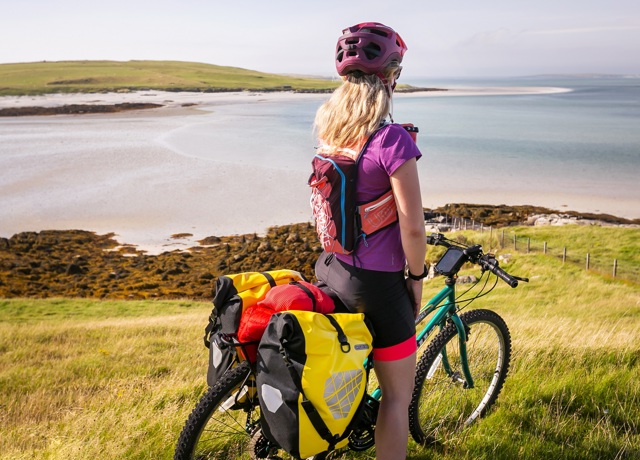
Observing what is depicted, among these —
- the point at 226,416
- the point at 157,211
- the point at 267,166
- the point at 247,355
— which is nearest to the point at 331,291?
the point at 247,355

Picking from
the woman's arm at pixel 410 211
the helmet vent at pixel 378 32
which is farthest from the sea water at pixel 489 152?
the woman's arm at pixel 410 211

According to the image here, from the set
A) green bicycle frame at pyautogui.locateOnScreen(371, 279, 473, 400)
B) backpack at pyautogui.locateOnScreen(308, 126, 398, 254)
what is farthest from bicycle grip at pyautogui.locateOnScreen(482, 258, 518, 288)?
backpack at pyautogui.locateOnScreen(308, 126, 398, 254)

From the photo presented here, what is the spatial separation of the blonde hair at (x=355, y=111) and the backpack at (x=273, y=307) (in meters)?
0.72

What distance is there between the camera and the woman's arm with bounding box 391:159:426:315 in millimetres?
2469

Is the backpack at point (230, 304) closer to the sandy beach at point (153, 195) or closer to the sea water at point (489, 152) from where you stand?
the sandy beach at point (153, 195)

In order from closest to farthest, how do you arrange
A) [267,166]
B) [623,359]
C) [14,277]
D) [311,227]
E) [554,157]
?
[623,359]
[14,277]
[311,227]
[267,166]
[554,157]

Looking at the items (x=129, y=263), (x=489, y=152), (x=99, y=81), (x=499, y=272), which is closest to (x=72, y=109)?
(x=489, y=152)

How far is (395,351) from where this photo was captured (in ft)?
9.23

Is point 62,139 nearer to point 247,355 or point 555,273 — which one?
point 555,273

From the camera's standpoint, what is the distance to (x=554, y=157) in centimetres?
4625

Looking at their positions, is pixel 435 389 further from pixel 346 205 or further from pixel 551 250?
pixel 551 250

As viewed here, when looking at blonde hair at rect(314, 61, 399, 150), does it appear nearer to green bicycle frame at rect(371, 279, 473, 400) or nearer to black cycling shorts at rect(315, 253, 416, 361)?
black cycling shorts at rect(315, 253, 416, 361)

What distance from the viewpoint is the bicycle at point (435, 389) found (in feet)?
9.25

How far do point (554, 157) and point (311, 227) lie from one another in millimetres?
27541
